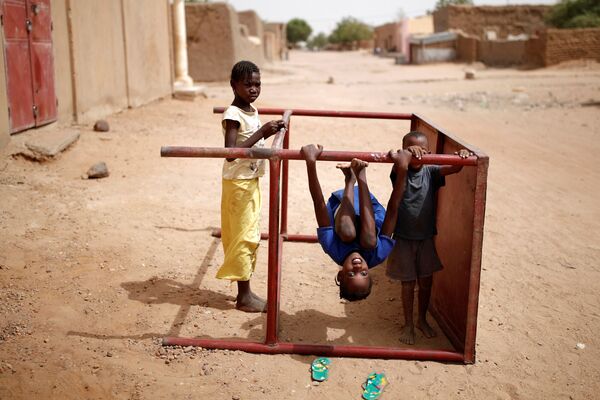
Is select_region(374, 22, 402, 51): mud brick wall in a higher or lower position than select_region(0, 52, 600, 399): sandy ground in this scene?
higher

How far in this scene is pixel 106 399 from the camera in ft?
8.71

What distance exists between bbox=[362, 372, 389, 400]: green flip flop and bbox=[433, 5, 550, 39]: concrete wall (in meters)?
33.2

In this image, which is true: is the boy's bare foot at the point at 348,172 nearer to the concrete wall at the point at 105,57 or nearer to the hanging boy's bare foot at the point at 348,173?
the hanging boy's bare foot at the point at 348,173

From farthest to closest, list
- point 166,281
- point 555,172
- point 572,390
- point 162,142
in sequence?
point 162,142 < point 555,172 < point 166,281 < point 572,390

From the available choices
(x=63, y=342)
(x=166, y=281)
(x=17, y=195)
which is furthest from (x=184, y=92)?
(x=63, y=342)

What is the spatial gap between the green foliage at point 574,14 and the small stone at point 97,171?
29794mm

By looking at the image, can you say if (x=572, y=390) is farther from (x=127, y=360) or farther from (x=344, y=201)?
(x=127, y=360)

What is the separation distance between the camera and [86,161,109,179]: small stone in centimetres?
627

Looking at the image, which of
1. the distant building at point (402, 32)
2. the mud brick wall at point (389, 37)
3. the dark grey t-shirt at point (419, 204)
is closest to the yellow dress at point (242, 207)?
the dark grey t-shirt at point (419, 204)

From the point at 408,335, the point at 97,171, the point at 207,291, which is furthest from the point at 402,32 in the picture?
the point at 408,335

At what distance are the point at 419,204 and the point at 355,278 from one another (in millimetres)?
636

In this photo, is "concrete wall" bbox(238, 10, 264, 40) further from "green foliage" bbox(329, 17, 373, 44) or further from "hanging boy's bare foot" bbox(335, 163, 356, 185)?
"green foliage" bbox(329, 17, 373, 44)

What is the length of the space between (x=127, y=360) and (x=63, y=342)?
41 centimetres

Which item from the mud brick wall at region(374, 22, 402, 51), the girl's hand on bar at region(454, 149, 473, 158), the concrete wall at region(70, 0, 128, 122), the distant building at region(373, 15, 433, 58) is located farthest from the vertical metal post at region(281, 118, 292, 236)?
the mud brick wall at region(374, 22, 402, 51)
